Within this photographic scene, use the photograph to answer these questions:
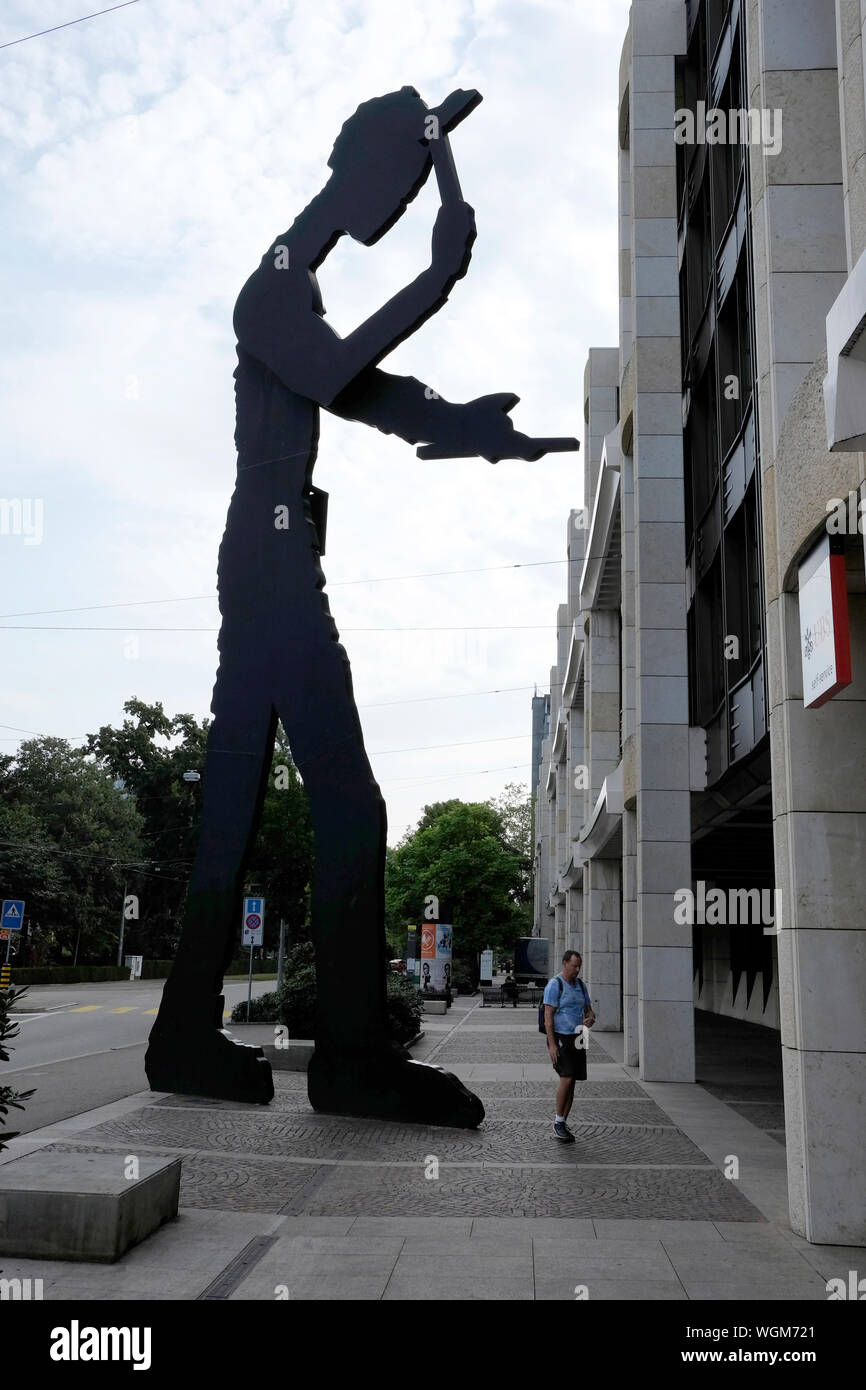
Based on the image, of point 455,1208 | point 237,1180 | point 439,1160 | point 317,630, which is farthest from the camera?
point 317,630

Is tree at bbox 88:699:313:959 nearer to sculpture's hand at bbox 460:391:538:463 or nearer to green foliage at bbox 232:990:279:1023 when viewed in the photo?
green foliage at bbox 232:990:279:1023

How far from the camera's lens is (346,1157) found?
956cm

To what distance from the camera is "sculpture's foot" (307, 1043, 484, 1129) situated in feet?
35.9

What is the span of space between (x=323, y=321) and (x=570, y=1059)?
7.77m

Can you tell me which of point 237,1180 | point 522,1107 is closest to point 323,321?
point 237,1180

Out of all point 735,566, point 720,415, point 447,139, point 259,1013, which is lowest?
point 259,1013

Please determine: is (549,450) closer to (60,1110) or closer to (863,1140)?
(863,1140)

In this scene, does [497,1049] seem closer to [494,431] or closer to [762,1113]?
[762,1113]

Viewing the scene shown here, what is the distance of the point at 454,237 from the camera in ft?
35.7

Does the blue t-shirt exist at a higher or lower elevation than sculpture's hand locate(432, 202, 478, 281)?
lower

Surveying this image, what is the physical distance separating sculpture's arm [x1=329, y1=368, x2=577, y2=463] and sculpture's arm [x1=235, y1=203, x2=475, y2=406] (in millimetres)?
200
